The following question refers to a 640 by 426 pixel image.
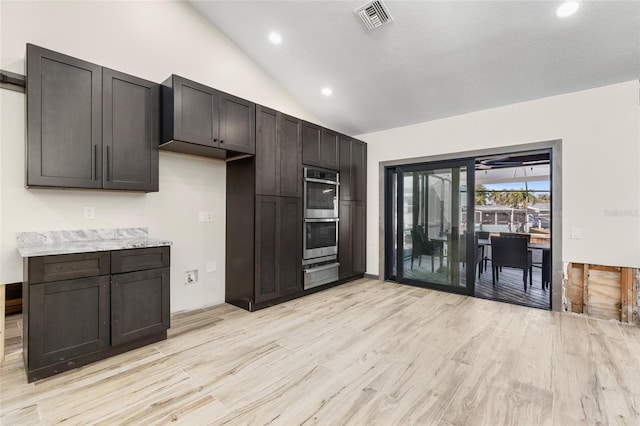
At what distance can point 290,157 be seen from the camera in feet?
12.4

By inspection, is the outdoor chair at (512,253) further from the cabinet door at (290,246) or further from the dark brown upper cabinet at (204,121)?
the dark brown upper cabinet at (204,121)

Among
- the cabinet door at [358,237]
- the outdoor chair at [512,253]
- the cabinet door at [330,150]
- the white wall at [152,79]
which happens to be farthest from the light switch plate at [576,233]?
the white wall at [152,79]

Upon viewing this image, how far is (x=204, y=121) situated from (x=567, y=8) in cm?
344

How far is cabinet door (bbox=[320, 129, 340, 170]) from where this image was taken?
4.24m

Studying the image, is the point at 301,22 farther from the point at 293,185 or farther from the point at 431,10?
the point at 293,185

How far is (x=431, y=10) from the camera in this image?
2.68 meters

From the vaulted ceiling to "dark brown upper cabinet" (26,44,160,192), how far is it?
1.58 meters

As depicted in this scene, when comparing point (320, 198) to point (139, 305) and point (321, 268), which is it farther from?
point (139, 305)

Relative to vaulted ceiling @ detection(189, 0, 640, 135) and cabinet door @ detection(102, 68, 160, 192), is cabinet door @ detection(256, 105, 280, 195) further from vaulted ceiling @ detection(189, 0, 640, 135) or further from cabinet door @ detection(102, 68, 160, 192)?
cabinet door @ detection(102, 68, 160, 192)

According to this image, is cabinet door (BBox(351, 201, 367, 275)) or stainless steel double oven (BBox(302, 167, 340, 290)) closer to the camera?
stainless steel double oven (BBox(302, 167, 340, 290))

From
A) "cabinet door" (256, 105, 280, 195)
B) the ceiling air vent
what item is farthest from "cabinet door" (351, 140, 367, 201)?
the ceiling air vent

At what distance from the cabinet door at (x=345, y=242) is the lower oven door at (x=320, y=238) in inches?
5.5

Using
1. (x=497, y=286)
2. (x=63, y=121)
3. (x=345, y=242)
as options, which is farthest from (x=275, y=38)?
(x=497, y=286)

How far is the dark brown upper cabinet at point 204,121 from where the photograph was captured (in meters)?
2.72
